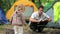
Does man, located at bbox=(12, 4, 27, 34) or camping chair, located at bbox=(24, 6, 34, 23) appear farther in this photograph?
camping chair, located at bbox=(24, 6, 34, 23)

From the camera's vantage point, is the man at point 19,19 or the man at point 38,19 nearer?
the man at point 19,19

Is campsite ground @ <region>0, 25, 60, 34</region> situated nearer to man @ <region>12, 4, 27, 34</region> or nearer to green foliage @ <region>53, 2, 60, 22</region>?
green foliage @ <region>53, 2, 60, 22</region>

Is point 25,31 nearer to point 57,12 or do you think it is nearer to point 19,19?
point 57,12

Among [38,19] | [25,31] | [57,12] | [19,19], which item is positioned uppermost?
[19,19]

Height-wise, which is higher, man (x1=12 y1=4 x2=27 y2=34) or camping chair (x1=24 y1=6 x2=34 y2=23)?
man (x1=12 y1=4 x2=27 y2=34)

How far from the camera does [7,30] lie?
450 inches

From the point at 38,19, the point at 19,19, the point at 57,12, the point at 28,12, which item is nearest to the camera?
the point at 19,19

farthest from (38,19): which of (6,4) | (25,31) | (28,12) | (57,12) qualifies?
(6,4)

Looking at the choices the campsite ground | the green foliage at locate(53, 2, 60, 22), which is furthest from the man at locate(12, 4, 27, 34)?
the green foliage at locate(53, 2, 60, 22)

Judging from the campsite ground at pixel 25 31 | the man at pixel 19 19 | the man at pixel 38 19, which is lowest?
the campsite ground at pixel 25 31

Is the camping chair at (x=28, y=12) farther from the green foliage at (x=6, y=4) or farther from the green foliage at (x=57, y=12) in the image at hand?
the green foliage at (x=57, y=12)

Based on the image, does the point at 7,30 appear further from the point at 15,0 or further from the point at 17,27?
the point at 17,27

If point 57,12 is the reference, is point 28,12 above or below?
below

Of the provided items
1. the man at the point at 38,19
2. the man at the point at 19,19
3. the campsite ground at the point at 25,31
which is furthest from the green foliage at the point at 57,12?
the man at the point at 19,19
